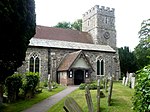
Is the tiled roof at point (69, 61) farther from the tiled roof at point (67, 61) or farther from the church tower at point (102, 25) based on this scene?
the church tower at point (102, 25)

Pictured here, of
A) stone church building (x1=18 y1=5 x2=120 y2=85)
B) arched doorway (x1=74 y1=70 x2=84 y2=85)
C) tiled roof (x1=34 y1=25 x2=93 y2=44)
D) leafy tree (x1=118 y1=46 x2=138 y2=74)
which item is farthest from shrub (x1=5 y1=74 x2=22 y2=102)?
leafy tree (x1=118 y1=46 x2=138 y2=74)

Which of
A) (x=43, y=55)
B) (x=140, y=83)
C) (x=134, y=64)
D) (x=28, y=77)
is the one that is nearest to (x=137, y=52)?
(x=134, y=64)

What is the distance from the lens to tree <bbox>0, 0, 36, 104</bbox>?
30.6 ft

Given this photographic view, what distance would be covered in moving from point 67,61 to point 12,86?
15.1 meters

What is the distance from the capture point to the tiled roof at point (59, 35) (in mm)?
35000

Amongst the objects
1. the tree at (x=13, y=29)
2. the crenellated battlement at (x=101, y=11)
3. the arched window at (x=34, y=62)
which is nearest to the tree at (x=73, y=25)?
the crenellated battlement at (x=101, y=11)

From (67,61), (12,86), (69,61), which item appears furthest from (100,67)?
(12,86)

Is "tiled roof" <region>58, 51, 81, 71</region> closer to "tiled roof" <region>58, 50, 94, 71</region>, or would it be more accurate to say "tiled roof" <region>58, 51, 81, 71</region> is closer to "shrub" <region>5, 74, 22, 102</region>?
"tiled roof" <region>58, 50, 94, 71</region>

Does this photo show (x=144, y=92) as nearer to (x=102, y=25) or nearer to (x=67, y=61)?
(x=67, y=61)

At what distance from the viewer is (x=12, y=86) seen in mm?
15539

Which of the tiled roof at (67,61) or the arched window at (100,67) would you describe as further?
the arched window at (100,67)

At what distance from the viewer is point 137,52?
42312 millimetres

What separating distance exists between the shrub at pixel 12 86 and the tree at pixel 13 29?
11.2 ft

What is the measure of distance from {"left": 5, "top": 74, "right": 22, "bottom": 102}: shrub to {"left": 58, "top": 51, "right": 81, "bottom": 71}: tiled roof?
41.9 ft
